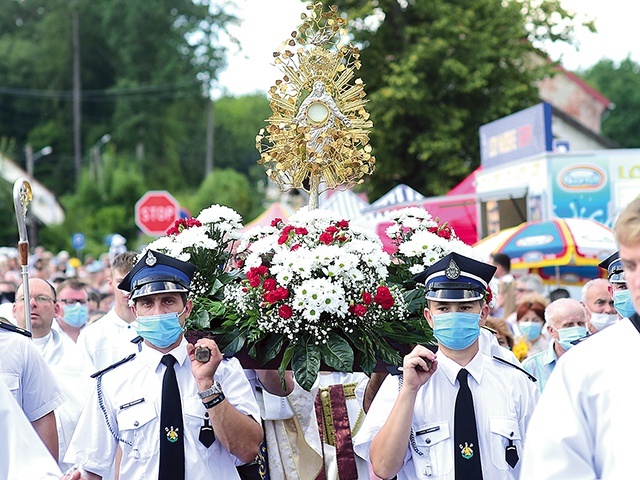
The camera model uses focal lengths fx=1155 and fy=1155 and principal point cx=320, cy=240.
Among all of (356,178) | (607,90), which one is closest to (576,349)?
(356,178)

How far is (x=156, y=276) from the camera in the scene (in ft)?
18.1

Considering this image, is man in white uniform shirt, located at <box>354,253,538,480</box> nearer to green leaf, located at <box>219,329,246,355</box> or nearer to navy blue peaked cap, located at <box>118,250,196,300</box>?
green leaf, located at <box>219,329,246,355</box>

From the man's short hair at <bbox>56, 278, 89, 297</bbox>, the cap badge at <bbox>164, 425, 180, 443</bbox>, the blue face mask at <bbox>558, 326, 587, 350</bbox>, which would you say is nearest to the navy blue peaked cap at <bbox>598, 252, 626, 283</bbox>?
the blue face mask at <bbox>558, 326, 587, 350</bbox>

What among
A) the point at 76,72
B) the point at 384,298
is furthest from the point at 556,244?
the point at 76,72

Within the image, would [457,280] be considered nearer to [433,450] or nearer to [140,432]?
[433,450]

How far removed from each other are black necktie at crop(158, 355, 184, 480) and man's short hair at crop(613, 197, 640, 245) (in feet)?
8.82

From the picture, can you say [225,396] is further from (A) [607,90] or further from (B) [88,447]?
(A) [607,90]

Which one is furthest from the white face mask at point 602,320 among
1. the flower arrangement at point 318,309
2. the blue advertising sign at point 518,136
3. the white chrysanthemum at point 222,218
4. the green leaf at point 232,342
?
the blue advertising sign at point 518,136

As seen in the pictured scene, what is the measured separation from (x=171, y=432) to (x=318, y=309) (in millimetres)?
989

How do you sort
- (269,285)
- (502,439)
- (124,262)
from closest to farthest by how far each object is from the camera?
(502,439), (269,285), (124,262)

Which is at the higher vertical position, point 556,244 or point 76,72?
point 76,72

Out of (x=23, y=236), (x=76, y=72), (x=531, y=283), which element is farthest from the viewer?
(x=76, y=72)

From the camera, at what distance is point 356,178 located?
7.67 meters

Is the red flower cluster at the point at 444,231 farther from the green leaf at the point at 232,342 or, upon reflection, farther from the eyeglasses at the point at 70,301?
the eyeglasses at the point at 70,301
